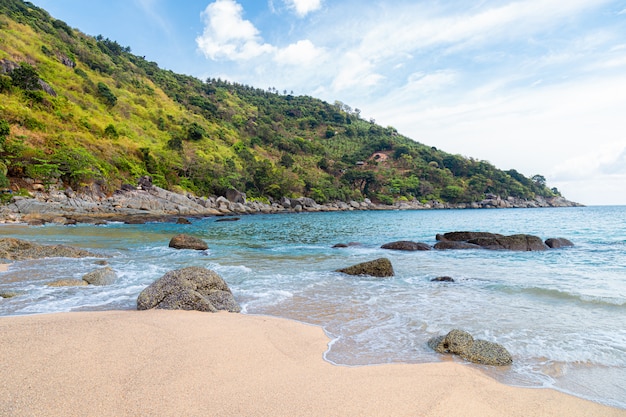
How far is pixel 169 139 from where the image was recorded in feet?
204

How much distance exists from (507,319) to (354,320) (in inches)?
120

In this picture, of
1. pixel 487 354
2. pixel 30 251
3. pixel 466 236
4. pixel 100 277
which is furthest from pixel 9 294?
pixel 466 236

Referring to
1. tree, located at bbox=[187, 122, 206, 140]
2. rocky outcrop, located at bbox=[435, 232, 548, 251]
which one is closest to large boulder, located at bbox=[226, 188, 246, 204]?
tree, located at bbox=[187, 122, 206, 140]

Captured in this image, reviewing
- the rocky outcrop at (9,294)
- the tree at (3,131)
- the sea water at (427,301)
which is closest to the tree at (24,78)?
the tree at (3,131)

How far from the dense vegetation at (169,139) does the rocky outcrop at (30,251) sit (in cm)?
2354

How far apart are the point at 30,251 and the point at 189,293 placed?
10254 mm

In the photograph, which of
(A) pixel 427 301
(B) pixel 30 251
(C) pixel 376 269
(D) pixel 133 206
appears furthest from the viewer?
(D) pixel 133 206

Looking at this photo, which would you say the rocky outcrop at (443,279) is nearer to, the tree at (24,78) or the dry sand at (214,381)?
the dry sand at (214,381)

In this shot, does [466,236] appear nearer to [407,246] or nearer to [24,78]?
[407,246]

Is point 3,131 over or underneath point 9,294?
over

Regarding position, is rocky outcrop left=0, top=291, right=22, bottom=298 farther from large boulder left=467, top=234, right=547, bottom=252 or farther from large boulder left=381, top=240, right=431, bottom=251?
large boulder left=467, top=234, right=547, bottom=252

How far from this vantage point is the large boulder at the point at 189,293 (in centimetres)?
671

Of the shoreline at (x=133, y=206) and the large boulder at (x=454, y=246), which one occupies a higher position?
the shoreline at (x=133, y=206)

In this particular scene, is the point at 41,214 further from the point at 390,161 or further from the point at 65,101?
the point at 390,161
